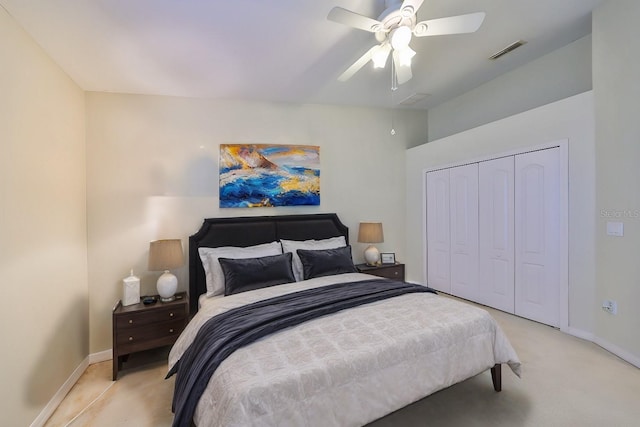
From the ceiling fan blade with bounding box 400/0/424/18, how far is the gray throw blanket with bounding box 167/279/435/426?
77.3 inches

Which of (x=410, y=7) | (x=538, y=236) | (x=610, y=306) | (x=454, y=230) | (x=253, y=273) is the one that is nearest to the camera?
(x=410, y=7)

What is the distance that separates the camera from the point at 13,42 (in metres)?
1.85

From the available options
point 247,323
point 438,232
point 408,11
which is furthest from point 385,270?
point 408,11

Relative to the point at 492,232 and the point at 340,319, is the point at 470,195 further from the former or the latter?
the point at 340,319

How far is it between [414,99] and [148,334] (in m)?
4.22

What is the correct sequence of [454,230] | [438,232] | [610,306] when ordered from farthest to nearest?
[438,232]
[454,230]
[610,306]

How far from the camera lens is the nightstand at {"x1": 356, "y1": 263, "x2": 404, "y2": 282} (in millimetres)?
3707

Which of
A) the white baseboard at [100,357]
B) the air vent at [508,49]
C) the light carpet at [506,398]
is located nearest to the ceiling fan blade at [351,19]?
the air vent at [508,49]

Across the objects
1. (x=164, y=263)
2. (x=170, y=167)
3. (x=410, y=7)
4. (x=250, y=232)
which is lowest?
(x=164, y=263)

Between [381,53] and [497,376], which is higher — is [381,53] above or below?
above

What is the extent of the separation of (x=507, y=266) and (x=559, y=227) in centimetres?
71

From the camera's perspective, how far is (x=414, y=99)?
13.2ft

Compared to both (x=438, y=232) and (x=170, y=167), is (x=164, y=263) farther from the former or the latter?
(x=438, y=232)

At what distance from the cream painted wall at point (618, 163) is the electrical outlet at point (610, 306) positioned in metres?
0.03
